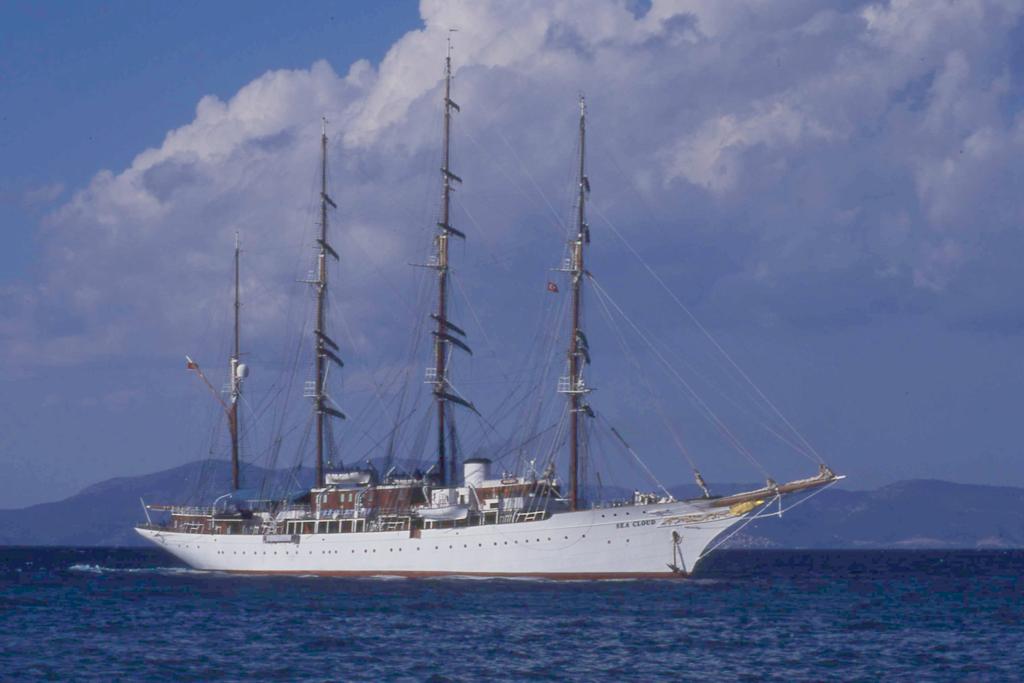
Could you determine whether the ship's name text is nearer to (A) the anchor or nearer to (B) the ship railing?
(A) the anchor

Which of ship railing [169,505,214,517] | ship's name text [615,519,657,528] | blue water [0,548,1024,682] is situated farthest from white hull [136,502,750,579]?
ship railing [169,505,214,517]

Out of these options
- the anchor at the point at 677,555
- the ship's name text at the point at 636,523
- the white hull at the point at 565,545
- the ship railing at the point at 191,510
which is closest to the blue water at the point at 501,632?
the anchor at the point at 677,555

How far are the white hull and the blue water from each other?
1.53m

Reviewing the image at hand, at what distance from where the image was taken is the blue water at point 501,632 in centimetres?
4406

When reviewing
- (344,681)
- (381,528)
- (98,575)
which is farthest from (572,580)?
(98,575)

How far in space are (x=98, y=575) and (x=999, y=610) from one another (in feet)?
219

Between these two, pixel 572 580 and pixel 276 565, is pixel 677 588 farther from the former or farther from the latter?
pixel 276 565

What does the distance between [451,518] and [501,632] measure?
27.8m

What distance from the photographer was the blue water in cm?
4406

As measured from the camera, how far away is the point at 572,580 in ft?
249

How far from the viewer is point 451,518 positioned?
8062 cm

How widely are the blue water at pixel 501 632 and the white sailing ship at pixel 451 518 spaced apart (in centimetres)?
212

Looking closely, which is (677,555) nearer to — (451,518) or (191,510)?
(451,518)

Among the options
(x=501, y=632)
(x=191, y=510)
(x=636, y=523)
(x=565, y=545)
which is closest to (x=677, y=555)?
(x=636, y=523)
